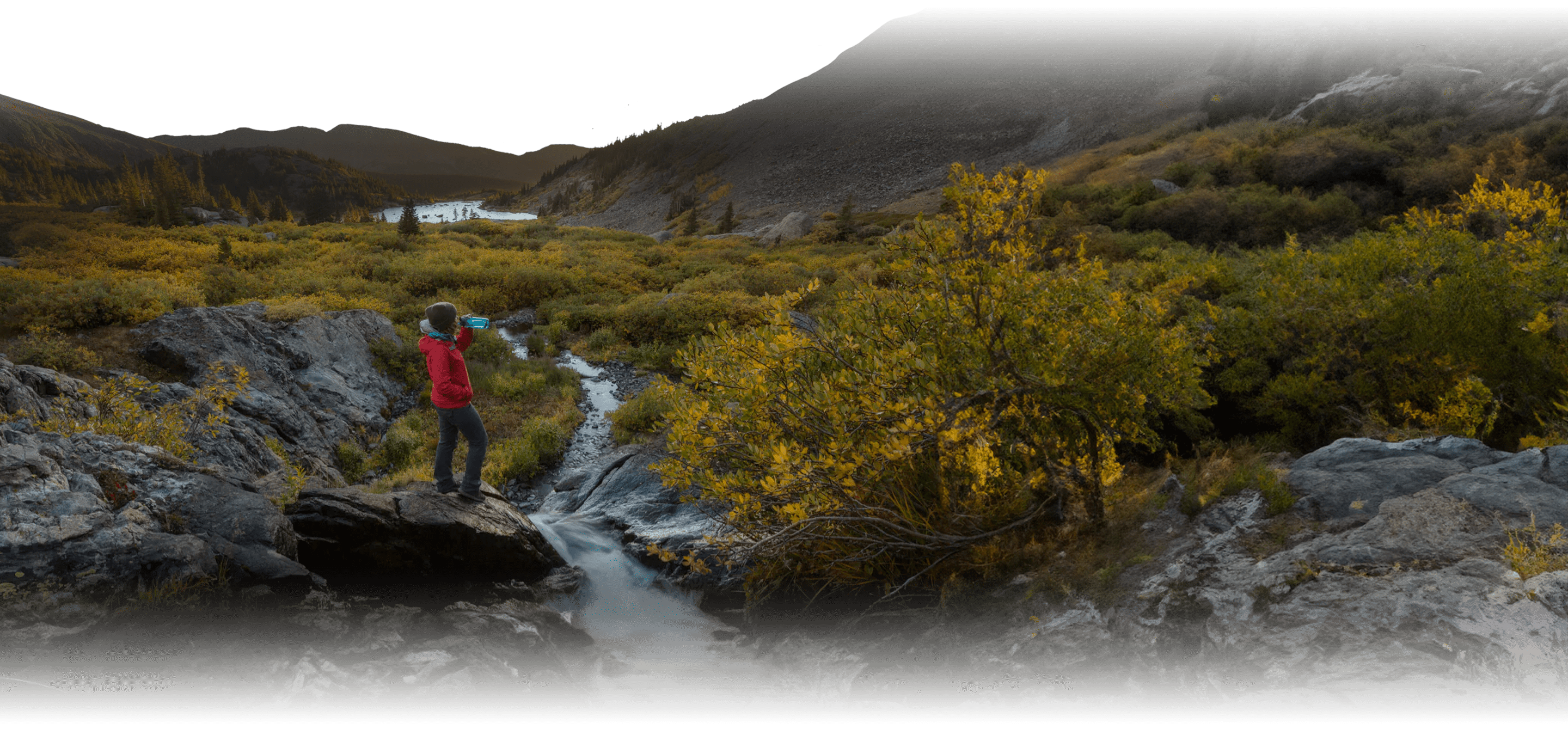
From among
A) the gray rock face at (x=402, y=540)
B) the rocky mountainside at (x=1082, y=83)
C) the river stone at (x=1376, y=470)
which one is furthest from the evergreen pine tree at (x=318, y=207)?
the river stone at (x=1376, y=470)

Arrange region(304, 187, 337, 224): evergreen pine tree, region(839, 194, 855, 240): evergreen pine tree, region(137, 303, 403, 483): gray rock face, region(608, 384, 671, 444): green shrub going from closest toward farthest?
region(137, 303, 403, 483): gray rock face
region(608, 384, 671, 444): green shrub
region(839, 194, 855, 240): evergreen pine tree
region(304, 187, 337, 224): evergreen pine tree

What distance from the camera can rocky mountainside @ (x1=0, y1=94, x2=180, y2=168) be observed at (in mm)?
8320

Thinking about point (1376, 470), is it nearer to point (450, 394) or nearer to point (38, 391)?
point (450, 394)

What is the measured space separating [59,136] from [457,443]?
9.87 meters

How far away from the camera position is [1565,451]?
4.70 m

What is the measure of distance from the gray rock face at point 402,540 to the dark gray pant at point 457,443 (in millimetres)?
213

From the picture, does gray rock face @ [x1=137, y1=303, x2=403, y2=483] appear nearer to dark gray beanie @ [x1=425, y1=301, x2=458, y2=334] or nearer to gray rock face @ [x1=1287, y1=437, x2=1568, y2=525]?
dark gray beanie @ [x1=425, y1=301, x2=458, y2=334]

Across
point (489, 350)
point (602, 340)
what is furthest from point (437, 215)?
point (489, 350)

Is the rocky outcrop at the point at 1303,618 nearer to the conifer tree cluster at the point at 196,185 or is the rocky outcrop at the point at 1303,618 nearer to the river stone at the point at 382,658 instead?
the river stone at the point at 382,658

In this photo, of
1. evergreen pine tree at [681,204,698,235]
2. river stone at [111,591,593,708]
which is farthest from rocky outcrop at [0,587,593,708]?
evergreen pine tree at [681,204,698,235]

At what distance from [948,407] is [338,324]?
1386 centimetres

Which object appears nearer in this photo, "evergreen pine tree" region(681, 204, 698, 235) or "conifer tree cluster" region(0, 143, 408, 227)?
"conifer tree cluster" region(0, 143, 408, 227)

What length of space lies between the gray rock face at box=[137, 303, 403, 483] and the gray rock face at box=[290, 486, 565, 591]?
2881mm

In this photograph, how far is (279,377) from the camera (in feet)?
37.1
